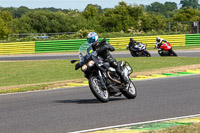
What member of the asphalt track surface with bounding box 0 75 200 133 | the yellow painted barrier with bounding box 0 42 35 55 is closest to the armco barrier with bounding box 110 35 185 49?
the yellow painted barrier with bounding box 0 42 35 55

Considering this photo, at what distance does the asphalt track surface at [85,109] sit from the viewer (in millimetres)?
7195

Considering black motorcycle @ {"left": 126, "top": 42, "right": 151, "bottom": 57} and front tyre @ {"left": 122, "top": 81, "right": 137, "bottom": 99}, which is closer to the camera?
front tyre @ {"left": 122, "top": 81, "right": 137, "bottom": 99}

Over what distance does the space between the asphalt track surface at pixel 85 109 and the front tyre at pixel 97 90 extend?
164 millimetres

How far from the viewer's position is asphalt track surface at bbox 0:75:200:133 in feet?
23.6

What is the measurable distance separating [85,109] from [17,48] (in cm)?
3112

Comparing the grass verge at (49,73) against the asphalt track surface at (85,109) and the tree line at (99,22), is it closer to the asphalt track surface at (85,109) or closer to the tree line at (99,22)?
the asphalt track surface at (85,109)

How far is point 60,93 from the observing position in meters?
12.5

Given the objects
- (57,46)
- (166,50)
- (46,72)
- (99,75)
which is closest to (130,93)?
(99,75)

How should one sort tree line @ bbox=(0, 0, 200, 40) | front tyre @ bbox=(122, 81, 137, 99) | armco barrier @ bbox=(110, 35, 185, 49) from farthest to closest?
tree line @ bbox=(0, 0, 200, 40) < armco barrier @ bbox=(110, 35, 185, 49) < front tyre @ bbox=(122, 81, 137, 99)

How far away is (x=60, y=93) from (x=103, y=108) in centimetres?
380

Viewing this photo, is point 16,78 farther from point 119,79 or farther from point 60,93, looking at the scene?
point 119,79

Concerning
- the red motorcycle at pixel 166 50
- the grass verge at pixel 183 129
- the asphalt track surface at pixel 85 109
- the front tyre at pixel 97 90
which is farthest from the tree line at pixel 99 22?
the grass verge at pixel 183 129

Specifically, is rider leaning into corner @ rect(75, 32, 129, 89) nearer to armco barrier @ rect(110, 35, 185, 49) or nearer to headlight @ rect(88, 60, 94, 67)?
headlight @ rect(88, 60, 94, 67)

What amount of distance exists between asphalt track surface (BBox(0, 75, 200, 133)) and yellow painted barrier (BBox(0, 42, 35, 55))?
26541 mm
